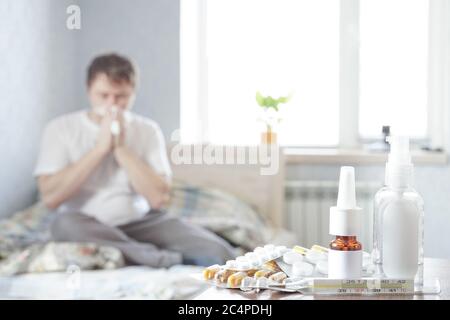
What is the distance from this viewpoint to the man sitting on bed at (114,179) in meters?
0.78

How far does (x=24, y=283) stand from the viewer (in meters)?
0.76

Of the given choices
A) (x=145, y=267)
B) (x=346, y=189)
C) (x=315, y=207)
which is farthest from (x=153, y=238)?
(x=346, y=189)

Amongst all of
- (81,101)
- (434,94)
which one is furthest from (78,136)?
(434,94)

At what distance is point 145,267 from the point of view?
0.80 meters

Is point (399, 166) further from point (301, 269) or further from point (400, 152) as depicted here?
point (301, 269)

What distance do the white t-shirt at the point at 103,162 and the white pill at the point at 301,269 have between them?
0.74 ft

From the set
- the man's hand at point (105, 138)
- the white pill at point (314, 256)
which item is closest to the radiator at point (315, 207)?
the white pill at point (314, 256)

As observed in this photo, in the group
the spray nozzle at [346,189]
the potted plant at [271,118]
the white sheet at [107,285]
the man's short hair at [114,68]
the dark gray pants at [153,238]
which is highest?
the man's short hair at [114,68]

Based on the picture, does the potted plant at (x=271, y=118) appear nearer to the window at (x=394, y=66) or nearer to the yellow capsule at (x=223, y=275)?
the window at (x=394, y=66)

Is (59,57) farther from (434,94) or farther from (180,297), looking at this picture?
(434,94)

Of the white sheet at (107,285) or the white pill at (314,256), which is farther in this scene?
the white sheet at (107,285)

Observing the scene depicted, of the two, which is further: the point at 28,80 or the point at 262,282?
the point at 28,80

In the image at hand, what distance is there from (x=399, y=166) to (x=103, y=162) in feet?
1.18
